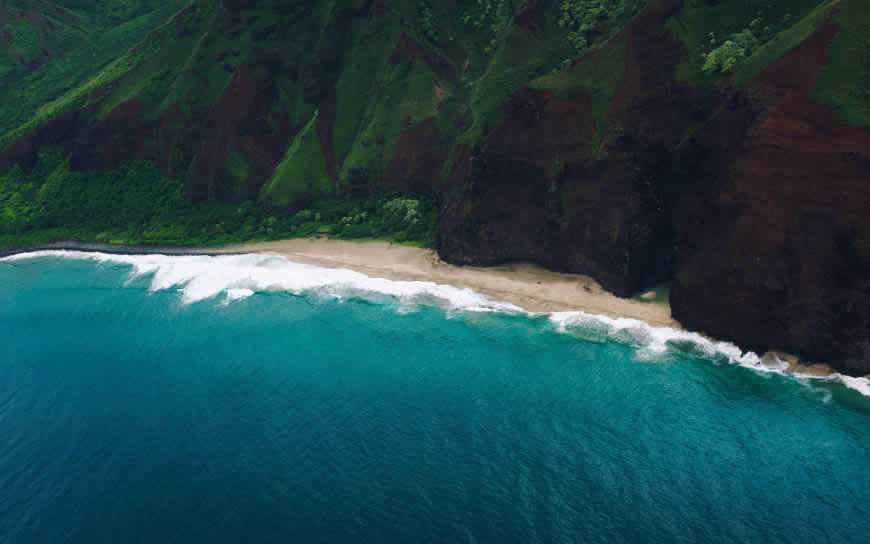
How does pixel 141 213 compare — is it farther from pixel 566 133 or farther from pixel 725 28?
pixel 725 28

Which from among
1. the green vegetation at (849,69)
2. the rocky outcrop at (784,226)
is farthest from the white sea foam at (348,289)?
the green vegetation at (849,69)

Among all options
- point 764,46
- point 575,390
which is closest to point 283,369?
point 575,390

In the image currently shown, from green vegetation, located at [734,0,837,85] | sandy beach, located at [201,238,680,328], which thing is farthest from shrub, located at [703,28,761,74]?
sandy beach, located at [201,238,680,328]

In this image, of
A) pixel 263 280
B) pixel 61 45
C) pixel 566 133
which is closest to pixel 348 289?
pixel 263 280

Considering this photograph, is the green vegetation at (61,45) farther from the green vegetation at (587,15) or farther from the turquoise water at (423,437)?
the green vegetation at (587,15)

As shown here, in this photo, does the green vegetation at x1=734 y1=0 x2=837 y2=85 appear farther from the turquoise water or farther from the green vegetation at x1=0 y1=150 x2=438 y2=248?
the green vegetation at x1=0 y1=150 x2=438 y2=248

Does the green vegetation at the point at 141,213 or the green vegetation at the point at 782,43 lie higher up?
the green vegetation at the point at 782,43
